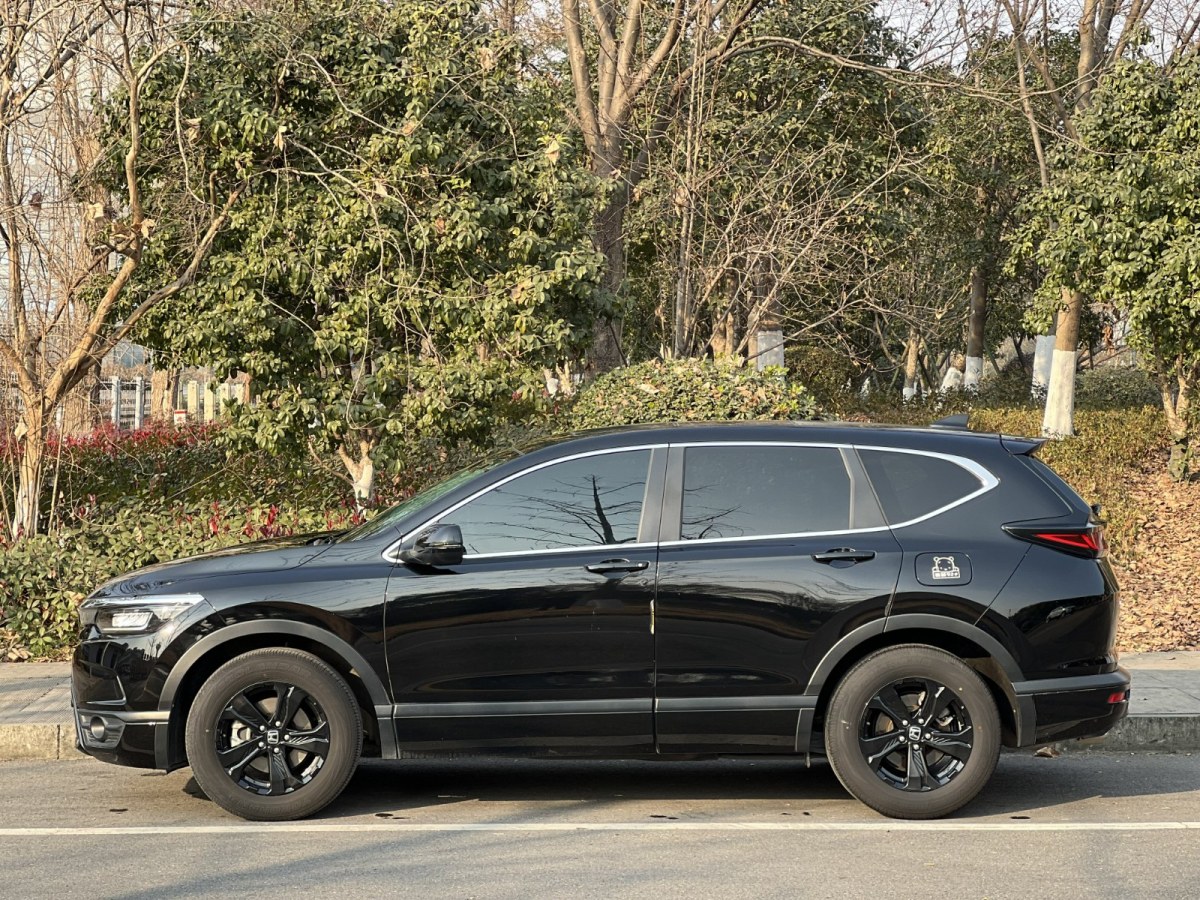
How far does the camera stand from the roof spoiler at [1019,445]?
6969mm

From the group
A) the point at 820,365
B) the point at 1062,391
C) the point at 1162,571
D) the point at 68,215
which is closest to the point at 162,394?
the point at 68,215

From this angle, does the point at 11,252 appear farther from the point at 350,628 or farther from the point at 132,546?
the point at 350,628

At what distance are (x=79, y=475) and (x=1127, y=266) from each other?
37.7 ft

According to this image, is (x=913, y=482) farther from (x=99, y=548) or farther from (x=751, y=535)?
(x=99, y=548)

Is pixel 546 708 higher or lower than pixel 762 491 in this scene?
lower

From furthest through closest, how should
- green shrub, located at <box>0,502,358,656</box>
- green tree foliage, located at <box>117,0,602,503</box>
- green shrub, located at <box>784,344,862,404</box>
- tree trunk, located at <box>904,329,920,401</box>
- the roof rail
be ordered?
tree trunk, located at <box>904,329,920,401</box> < green shrub, located at <box>784,344,862,404</box> < green tree foliage, located at <box>117,0,602,503</box> < green shrub, located at <box>0,502,358,656</box> < the roof rail

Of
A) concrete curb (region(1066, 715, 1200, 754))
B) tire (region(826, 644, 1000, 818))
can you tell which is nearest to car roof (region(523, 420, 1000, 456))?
tire (region(826, 644, 1000, 818))

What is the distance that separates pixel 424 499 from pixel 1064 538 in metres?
2.89

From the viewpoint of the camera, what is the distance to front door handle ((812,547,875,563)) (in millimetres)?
6652

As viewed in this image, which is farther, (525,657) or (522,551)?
(522,551)

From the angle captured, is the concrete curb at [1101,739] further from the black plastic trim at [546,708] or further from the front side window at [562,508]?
the front side window at [562,508]

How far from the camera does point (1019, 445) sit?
700 centimetres

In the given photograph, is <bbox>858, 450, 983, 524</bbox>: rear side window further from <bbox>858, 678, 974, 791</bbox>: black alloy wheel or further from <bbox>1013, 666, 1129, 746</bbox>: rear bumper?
<bbox>1013, 666, 1129, 746</bbox>: rear bumper

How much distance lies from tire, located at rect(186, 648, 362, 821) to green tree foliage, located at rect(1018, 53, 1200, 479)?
12597mm
